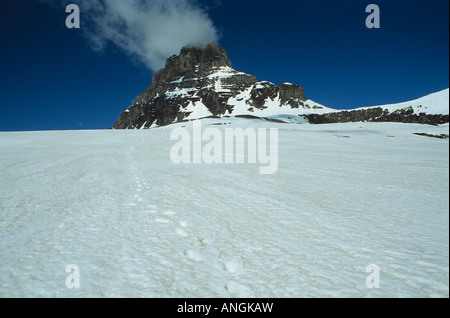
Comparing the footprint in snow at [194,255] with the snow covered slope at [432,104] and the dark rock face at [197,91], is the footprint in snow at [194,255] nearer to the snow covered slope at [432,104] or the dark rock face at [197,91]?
the snow covered slope at [432,104]

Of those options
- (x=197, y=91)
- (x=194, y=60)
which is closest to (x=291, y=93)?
(x=197, y=91)

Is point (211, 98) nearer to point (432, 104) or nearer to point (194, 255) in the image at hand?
point (432, 104)

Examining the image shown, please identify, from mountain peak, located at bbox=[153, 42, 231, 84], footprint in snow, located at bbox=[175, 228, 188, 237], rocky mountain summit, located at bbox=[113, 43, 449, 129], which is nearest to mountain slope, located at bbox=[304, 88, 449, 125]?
rocky mountain summit, located at bbox=[113, 43, 449, 129]

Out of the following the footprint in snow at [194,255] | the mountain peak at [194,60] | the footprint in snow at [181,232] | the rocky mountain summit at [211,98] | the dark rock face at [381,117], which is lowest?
the footprint in snow at [194,255]

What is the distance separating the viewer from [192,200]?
347 cm

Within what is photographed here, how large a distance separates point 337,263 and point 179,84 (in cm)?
19423

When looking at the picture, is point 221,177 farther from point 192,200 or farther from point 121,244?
point 121,244

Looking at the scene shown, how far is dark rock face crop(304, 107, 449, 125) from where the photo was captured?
59.6m

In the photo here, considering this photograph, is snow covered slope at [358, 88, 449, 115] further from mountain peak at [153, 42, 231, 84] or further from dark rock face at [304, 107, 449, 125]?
mountain peak at [153, 42, 231, 84]

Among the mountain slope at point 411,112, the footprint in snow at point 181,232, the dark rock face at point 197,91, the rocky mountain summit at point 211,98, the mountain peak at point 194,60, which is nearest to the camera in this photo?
the footprint in snow at point 181,232

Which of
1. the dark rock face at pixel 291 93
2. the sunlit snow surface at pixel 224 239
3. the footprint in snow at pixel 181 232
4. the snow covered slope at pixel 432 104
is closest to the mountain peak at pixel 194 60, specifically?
the dark rock face at pixel 291 93

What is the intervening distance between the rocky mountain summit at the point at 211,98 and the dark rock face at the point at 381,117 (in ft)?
1.23

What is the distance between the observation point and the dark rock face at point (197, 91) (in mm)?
150125

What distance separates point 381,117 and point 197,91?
121 metres
